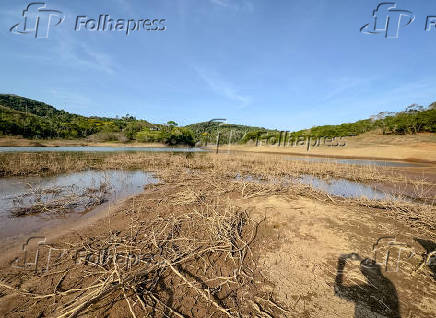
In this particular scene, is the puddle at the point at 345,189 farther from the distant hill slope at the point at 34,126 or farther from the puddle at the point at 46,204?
the distant hill slope at the point at 34,126

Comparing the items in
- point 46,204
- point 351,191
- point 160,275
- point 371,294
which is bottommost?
point 46,204

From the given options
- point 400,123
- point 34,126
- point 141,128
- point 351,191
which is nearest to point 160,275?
point 351,191

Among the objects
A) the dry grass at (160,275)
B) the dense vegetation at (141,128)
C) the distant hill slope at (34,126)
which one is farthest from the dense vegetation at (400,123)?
the distant hill slope at (34,126)

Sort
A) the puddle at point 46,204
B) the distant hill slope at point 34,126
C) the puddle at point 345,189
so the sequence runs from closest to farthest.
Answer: the puddle at point 46,204
the puddle at point 345,189
the distant hill slope at point 34,126

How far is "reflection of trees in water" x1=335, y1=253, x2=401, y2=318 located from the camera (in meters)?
2.10

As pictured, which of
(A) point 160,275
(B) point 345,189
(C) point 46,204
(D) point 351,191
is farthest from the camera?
(B) point 345,189

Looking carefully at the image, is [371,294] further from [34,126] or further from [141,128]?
[141,128]

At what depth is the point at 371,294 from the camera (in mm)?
2307

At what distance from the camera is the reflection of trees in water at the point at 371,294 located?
2100mm

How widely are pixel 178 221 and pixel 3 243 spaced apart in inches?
143

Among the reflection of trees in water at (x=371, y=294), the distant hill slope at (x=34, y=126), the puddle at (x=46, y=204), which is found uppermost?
the distant hill slope at (x=34, y=126)

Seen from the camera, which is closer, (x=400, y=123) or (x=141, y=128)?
(x=400, y=123)

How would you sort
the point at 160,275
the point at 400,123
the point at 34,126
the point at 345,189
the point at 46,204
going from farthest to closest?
the point at 34,126 → the point at 400,123 → the point at 345,189 → the point at 46,204 → the point at 160,275

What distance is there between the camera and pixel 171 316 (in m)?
2.04
